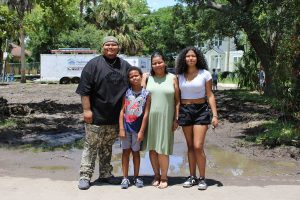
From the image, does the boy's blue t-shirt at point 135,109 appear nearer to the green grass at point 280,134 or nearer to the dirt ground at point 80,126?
the dirt ground at point 80,126

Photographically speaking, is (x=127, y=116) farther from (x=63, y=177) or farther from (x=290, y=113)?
(x=290, y=113)

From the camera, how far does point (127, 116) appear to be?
6188 mm

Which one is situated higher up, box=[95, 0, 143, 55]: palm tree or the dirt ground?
box=[95, 0, 143, 55]: palm tree

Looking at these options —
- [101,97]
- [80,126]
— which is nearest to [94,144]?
[101,97]

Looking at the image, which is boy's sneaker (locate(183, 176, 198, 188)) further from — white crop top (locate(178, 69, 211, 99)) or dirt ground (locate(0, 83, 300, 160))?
dirt ground (locate(0, 83, 300, 160))

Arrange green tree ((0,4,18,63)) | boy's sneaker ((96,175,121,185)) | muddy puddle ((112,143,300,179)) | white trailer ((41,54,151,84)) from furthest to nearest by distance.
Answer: white trailer ((41,54,151,84)), green tree ((0,4,18,63)), muddy puddle ((112,143,300,179)), boy's sneaker ((96,175,121,185))

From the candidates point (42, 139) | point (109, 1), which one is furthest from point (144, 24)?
point (42, 139)

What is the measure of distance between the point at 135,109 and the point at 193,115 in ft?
2.53

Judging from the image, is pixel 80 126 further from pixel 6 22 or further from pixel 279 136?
pixel 279 136

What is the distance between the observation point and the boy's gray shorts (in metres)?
6.20

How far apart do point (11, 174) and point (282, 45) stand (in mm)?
6248

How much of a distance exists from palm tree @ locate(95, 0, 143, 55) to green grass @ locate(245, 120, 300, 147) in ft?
130

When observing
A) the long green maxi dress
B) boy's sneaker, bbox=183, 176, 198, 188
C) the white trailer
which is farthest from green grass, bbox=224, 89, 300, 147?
the white trailer

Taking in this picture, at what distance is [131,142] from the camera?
6.23m
